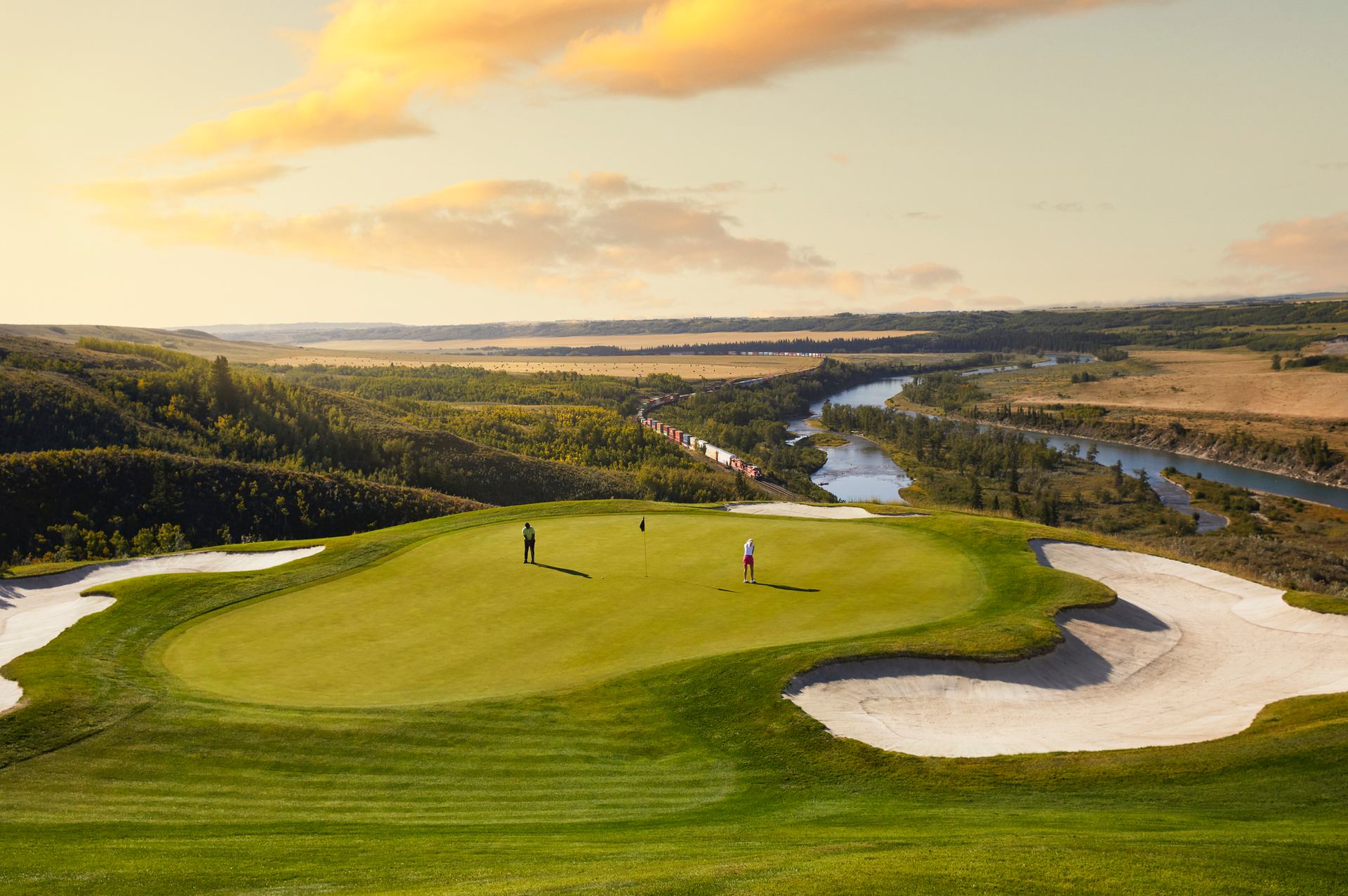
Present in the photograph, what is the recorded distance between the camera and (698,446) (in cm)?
9400

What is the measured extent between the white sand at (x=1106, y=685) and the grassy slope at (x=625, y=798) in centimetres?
59

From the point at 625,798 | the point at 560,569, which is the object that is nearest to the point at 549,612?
the point at 560,569

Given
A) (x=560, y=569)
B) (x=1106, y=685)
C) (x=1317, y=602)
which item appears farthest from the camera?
(x=560, y=569)

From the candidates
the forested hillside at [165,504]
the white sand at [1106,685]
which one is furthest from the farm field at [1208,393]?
the forested hillside at [165,504]

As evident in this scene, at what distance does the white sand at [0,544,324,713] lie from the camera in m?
18.3

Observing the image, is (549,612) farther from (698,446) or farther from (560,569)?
(698,446)

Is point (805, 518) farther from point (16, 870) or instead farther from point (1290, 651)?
A: point (16, 870)

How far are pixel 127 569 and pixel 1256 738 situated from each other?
2677 cm

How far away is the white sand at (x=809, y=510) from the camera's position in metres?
31.0

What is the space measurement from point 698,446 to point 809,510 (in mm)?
61509

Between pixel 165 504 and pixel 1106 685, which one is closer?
pixel 1106 685

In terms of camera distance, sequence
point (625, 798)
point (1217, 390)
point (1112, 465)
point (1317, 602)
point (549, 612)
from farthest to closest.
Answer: point (1217, 390)
point (1112, 465)
point (1317, 602)
point (549, 612)
point (625, 798)

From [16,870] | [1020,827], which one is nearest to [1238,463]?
[1020,827]

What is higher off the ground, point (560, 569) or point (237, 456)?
point (560, 569)
